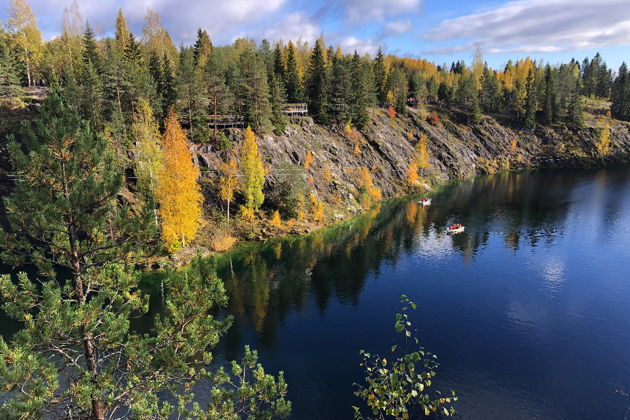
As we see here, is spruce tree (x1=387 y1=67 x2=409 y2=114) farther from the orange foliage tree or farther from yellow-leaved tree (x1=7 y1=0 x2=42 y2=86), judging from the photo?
yellow-leaved tree (x1=7 y1=0 x2=42 y2=86)

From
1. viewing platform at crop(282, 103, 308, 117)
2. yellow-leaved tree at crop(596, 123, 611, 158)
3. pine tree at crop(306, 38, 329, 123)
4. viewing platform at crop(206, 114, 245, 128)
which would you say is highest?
pine tree at crop(306, 38, 329, 123)

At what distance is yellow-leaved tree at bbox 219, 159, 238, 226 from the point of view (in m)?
75.4

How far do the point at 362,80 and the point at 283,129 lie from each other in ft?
132

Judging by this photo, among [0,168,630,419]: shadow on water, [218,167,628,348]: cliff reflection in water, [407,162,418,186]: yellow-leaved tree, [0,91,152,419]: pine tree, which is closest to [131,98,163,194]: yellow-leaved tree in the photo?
[0,168,630,419]: shadow on water

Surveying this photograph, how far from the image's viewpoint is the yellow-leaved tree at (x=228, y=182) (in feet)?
A: 247

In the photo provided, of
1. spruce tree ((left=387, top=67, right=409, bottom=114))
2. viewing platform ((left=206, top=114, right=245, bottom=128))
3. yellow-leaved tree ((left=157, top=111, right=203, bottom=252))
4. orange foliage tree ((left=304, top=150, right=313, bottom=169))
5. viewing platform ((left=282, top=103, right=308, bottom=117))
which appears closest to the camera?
yellow-leaved tree ((left=157, top=111, right=203, bottom=252))

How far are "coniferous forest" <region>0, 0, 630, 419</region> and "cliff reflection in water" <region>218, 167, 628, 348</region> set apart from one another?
238 inches

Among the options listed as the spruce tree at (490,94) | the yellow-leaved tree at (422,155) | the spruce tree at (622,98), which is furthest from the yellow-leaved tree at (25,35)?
the spruce tree at (622,98)

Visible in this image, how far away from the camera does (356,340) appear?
4331 cm

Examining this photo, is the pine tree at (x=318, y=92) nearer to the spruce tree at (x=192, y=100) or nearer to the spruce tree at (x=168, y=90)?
the spruce tree at (x=192, y=100)

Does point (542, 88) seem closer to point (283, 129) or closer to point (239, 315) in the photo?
point (283, 129)

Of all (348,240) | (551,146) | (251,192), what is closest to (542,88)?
(551,146)

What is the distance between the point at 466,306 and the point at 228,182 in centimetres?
4773

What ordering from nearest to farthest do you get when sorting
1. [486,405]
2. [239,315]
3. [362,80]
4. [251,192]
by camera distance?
[486,405], [239,315], [251,192], [362,80]
